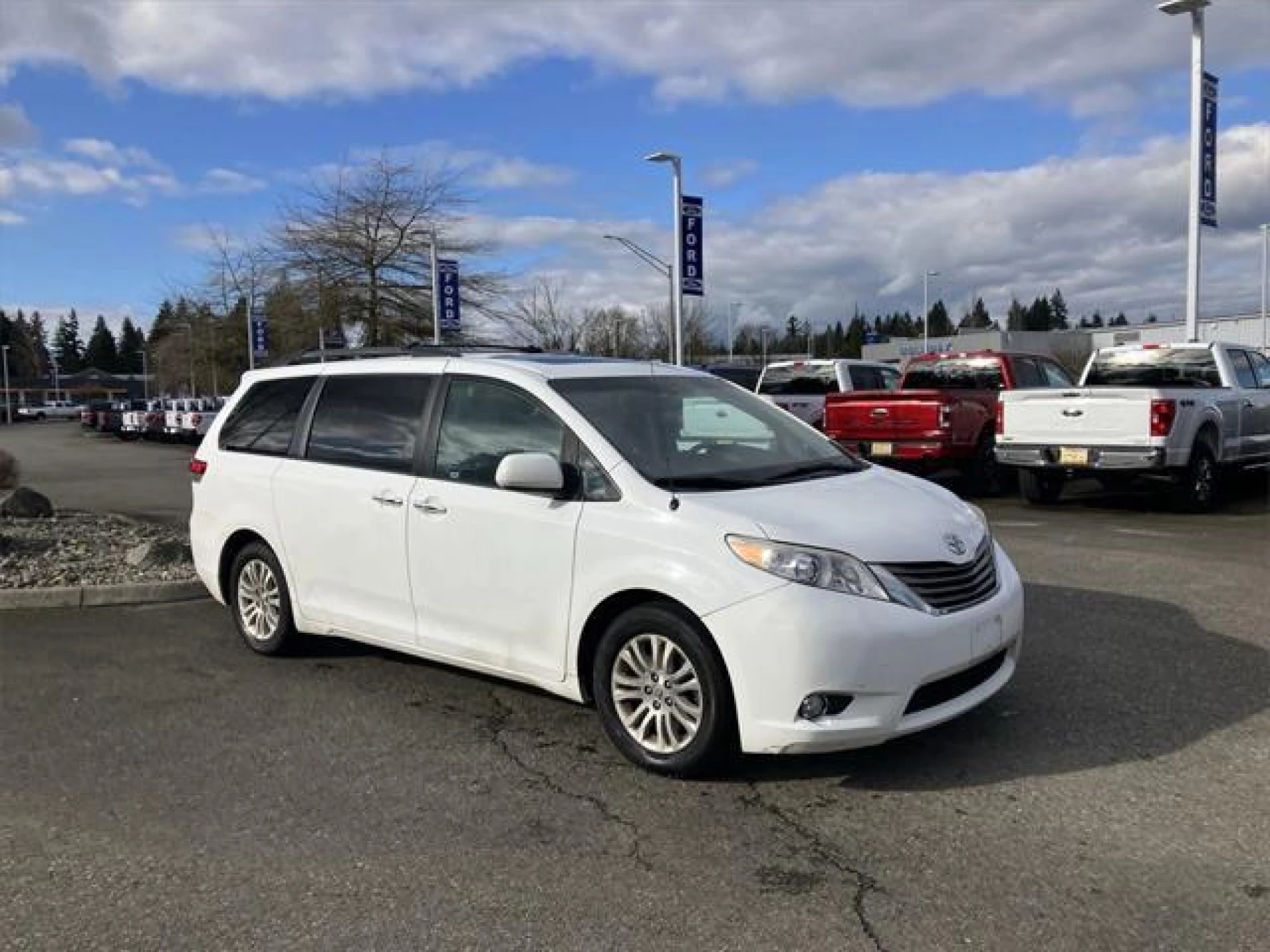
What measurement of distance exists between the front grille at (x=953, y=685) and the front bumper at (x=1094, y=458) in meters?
8.10

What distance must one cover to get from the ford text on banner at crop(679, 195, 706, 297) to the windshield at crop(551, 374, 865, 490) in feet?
58.4

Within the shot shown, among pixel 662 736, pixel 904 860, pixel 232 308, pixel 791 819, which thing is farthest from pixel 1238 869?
pixel 232 308

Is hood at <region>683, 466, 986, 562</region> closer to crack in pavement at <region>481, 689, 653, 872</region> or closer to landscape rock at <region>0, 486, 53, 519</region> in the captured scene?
crack in pavement at <region>481, 689, 653, 872</region>

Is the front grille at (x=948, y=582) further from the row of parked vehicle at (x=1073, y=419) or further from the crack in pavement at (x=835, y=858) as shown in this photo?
the row of parked vehicle at (x=1073, y=419)

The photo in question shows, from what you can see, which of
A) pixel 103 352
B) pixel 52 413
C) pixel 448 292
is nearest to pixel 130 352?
pixel 103 352

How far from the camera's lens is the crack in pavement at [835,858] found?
3.29 m

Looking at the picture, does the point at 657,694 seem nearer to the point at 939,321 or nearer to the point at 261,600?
the point at 261,600

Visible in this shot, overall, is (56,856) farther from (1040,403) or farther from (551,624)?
(1040,403)

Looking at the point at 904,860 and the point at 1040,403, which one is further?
the point at 1040,403

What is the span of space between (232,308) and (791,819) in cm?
4481

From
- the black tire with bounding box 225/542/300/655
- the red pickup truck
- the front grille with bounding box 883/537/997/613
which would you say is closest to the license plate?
the red pickup truck

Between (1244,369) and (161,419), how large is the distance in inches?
1340

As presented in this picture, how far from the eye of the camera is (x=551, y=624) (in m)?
4.72

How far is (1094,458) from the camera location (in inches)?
476
